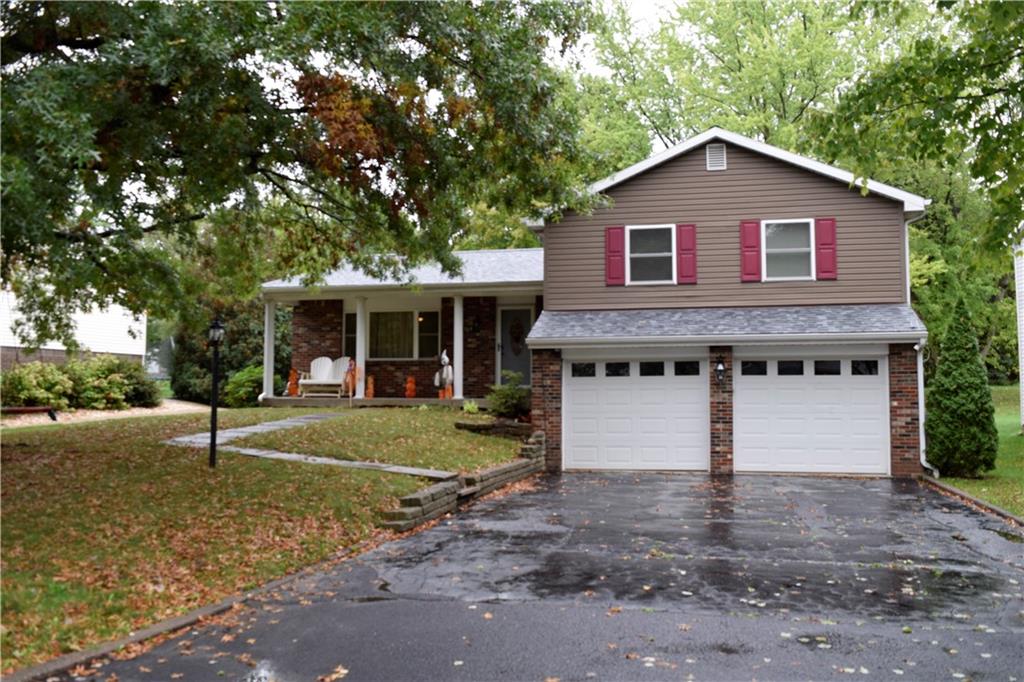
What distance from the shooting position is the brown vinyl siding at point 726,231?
54.7 ft

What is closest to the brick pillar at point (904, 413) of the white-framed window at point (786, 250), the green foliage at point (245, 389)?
the white-framed window at point (786, 250)

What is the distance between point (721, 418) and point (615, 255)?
4.12 m

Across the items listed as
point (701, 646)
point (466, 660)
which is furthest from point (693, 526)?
point (466, 660)

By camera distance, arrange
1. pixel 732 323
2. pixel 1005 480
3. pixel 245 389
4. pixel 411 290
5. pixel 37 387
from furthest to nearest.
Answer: pixel 245 389, pixel 411 290, pixel 37 387, pixel 732 323, pixel 1005 480

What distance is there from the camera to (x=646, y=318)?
1716 centimetres

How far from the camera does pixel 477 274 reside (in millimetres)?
21031

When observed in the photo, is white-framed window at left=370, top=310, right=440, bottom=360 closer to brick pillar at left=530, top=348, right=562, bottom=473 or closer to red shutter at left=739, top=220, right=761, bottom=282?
brick pillar at left=530, top=348, right=562, bottom=473

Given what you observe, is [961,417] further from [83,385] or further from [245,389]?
[83,385]

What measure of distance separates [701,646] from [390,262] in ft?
37.5

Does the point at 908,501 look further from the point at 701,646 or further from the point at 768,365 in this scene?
the point at 701,646

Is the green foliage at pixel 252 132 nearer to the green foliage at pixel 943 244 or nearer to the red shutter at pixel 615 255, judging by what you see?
the red shutter at pixel 615 255

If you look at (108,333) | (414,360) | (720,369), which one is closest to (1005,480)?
(720,369)

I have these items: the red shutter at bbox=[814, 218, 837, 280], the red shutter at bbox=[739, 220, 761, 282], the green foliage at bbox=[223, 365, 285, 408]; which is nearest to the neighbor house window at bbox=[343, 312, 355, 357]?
the green foliage at bbox=[223, 365, 285, 408]

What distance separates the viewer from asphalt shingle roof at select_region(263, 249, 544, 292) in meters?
20.4
